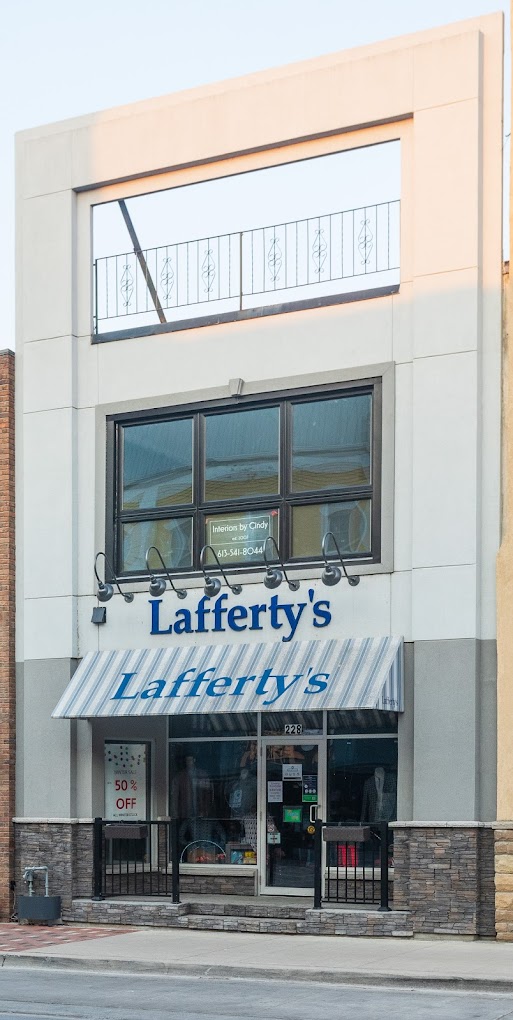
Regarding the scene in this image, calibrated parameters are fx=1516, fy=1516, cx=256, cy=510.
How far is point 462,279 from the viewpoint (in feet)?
59.8

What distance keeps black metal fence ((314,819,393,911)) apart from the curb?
3126 mm

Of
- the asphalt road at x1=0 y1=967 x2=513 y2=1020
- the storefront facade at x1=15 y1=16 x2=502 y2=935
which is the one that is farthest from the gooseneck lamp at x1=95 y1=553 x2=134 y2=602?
the asphalt road at x1=0 y1=967 x2=513 y2=1020

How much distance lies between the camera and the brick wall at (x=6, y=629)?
20531 mm

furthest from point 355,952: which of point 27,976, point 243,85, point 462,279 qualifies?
point 243,85

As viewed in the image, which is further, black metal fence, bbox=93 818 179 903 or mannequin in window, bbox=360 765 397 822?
black metal fence, bbox=93 818 179 903

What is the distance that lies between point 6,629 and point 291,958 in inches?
278

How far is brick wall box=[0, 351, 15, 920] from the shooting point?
67.4 ft

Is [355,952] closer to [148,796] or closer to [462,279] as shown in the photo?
[148,796]

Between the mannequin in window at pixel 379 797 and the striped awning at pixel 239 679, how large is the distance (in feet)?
5.54

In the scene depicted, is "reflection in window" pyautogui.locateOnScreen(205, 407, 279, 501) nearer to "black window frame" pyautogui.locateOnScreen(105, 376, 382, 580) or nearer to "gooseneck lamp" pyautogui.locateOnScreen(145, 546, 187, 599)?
"black window frame" pyautogui.locateOnScreen(105, 376, 382, 580)

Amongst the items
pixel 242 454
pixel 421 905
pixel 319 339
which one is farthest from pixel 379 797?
pixel 319 339

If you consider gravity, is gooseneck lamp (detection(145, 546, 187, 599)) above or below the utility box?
above

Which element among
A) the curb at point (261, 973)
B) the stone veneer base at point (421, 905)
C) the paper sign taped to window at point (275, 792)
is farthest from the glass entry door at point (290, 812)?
the curb at point (261, 973)

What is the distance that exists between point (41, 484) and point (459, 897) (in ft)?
26.4
